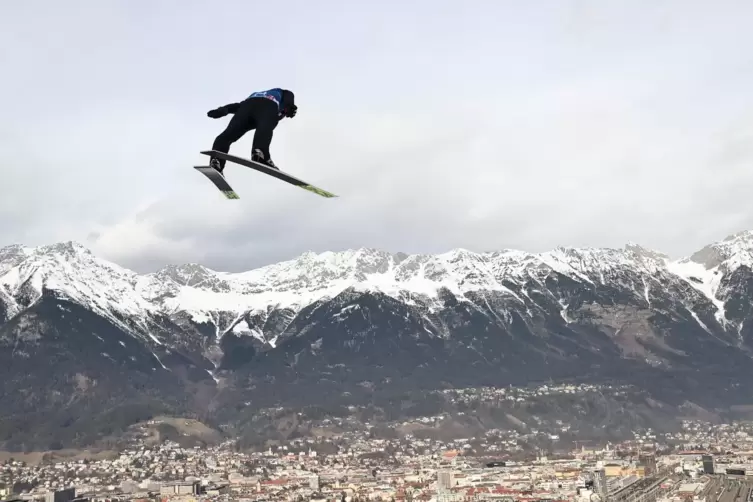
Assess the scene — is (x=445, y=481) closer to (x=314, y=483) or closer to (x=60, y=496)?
(x=314, y=483)

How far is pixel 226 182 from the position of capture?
55.2ft

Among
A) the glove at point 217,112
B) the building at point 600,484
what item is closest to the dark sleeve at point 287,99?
the glove at point 217,112

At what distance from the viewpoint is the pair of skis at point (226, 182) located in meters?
16.2

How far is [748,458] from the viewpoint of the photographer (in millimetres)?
168250

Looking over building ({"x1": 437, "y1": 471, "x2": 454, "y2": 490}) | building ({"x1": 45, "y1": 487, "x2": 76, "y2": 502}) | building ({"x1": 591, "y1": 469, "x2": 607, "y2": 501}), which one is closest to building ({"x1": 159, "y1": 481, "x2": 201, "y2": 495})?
building ({"x1": 45, "y1": 487, "x2": 76, "y2": 502})

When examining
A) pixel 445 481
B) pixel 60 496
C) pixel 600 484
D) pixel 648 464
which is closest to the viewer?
pixel 600 484

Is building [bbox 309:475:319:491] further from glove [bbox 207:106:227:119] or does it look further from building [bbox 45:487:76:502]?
glove [bbox 207:106:227:119]

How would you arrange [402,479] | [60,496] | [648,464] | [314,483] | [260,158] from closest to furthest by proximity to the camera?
[260,158], [60,496], [314,483], [402,479], [648,464]

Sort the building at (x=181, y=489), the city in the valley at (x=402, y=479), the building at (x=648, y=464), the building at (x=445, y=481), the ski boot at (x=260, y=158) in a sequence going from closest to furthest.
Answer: the ski boot at (x=260, y=158) < the city in the valley at (x=402, y=479) < the building at (x=445, y=481) < the building at (x=181, y=489) < the building at (x=648, y=464)

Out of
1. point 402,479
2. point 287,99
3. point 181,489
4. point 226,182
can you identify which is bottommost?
point 402,479

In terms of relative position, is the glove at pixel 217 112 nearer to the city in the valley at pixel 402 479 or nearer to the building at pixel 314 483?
the city in the valley at pixel 402 479

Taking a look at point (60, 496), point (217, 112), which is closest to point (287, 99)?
point (217, 112)

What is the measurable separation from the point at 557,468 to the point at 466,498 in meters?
59.0

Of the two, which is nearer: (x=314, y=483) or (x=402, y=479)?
(x=314, y=483)
